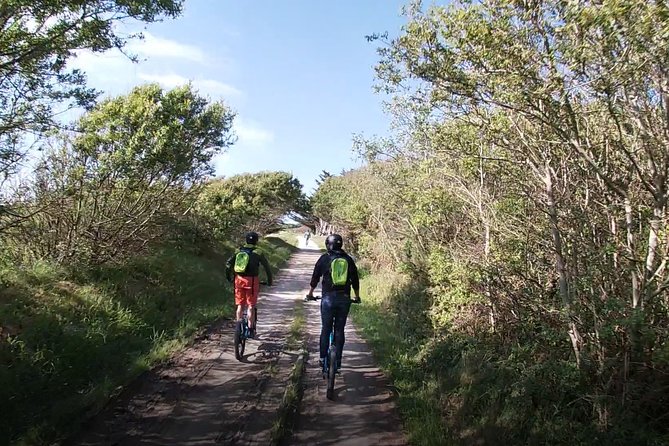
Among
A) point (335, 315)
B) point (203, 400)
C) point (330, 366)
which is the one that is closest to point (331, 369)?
point (330, 366)

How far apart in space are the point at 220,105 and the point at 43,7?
712 cm

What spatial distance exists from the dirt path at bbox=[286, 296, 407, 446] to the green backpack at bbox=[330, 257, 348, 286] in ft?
4.92

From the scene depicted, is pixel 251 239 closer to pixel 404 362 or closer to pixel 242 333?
pixel 242 333

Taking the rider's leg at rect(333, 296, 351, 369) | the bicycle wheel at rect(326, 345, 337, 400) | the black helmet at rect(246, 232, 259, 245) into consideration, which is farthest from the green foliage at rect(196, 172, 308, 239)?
the bicycle wheel at rect(326, 345, 337, 400)

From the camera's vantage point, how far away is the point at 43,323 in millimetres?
6504

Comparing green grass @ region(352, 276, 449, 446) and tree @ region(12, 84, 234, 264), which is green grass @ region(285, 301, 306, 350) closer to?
green grass @ region(352, 276, 449, 446)

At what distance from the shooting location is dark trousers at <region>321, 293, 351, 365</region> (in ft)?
21.4

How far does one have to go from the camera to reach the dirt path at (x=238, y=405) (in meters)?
4.82

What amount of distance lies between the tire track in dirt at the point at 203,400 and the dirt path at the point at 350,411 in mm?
385

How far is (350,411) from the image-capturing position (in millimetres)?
5773

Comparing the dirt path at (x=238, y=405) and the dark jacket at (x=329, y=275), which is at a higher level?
the dark jacket at (x=329, y=275)

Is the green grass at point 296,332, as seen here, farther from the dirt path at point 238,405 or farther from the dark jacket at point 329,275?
the dark jacket at point 329,275

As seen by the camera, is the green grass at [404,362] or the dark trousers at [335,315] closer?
the green grass at [404,362]

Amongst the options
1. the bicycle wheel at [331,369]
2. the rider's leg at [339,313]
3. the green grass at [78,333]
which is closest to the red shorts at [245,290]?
the green grass at [78,333]
